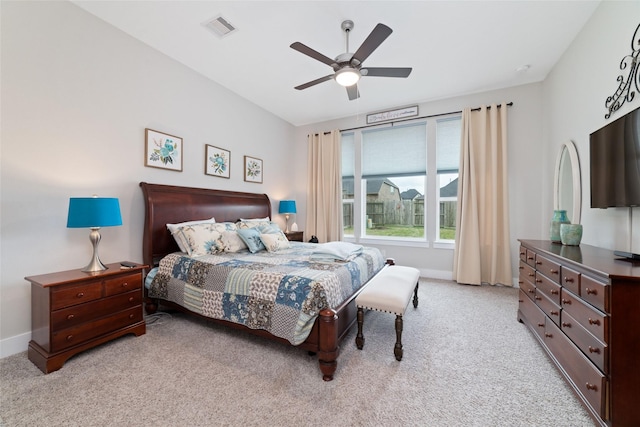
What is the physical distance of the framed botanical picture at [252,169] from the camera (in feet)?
14.4

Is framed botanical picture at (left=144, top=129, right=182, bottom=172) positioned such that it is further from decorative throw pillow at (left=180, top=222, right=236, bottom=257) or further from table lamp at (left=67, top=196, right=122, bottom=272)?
table lamp at (left=67, top=196, right=122, bottom=272)

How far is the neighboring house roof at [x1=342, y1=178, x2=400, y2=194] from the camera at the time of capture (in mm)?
4925

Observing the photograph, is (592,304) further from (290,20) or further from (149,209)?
(149,209)

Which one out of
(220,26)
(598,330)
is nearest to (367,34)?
(220,26)

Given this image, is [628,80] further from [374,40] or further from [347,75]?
[347,75]

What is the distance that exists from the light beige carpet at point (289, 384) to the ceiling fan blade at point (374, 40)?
2586mm

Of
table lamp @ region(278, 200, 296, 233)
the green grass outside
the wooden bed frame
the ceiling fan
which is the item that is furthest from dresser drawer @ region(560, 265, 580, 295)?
table lamp @ region(278, 200, 296, 233)

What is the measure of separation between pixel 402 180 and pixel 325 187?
4.94ft

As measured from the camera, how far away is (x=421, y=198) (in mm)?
4590

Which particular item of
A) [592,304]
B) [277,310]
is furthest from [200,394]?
[592,304]

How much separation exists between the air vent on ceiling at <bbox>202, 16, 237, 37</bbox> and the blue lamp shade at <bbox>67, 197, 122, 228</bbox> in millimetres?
2010

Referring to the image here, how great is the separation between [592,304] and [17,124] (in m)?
4.27

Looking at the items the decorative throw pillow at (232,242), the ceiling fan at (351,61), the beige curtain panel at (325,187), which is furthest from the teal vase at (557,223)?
the decorative throw pillow at (232,242)

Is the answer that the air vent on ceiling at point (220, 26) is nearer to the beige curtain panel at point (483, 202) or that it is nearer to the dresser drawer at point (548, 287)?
the beige curtain panel at point (483, 202)
